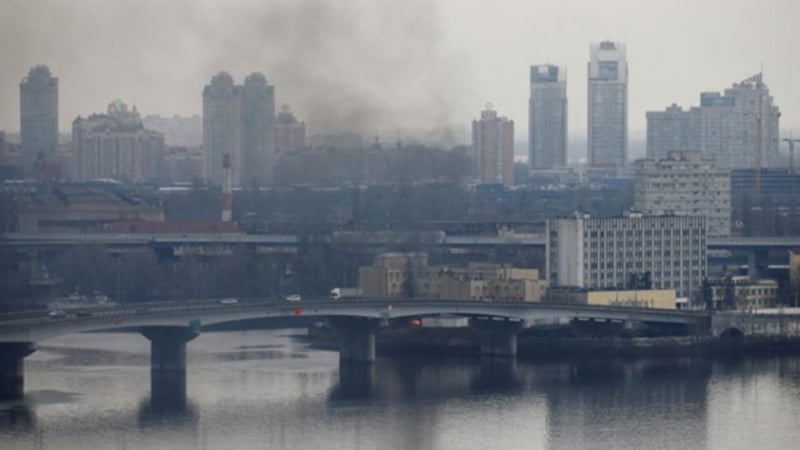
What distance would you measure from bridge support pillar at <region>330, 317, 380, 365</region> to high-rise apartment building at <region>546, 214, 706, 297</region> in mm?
3446

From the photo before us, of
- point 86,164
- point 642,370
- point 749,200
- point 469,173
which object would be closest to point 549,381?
point 642,370

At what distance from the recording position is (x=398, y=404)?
1680 centimetres

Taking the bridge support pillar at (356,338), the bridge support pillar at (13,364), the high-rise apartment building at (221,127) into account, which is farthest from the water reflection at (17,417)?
the high-rise apartment building at (221,127)

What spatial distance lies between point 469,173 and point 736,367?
17260 millimetres

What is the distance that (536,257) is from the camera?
25.0m

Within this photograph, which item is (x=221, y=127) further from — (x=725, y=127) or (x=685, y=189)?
(x=685, y=189)

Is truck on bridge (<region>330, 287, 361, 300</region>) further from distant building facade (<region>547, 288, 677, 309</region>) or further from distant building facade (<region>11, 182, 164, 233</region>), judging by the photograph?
distant building facade (<region>11, 182, 164, 233</region>)

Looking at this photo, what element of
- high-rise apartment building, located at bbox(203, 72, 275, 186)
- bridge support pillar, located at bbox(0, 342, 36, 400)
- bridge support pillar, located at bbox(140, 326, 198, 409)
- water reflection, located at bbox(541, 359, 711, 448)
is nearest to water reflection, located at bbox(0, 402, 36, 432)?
bridge support pillar, located at bbox(0, 342, 36, 400)

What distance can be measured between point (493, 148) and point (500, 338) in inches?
1061

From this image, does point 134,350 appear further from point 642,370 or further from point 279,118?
point 279,118

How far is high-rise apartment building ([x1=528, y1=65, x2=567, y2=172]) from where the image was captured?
51.5m

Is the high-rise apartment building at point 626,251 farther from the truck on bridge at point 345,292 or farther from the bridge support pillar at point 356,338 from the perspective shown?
the bridge support pillar at point 356,338

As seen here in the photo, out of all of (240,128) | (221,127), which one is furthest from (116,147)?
(240,128)

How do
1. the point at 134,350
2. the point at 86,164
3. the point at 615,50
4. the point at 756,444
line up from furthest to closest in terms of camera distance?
the point at 615,50 < the point at 86,164 < the point at 134,350 < the point at 756,444
